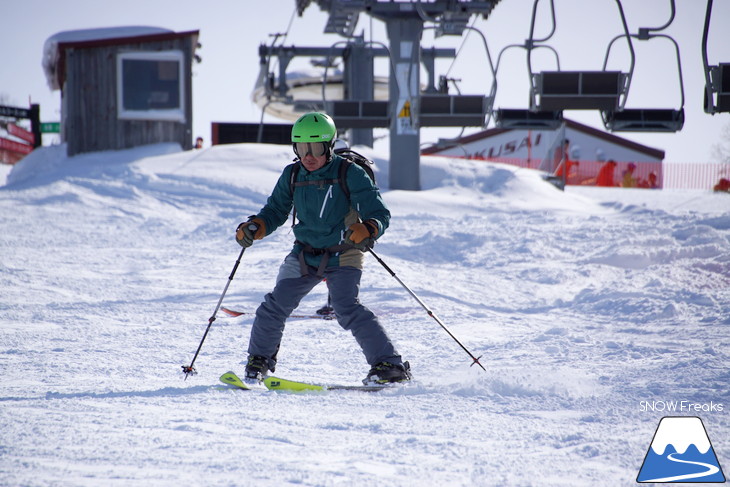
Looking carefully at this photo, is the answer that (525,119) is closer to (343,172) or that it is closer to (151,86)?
(343,172)

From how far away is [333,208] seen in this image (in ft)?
13.5

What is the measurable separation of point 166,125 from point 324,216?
1487 centimetres

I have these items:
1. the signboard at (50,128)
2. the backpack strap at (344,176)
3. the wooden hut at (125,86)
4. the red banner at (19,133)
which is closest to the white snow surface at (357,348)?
the backpack strap at (344,176)

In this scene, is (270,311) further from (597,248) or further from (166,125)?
(166,125)

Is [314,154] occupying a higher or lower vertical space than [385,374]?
higher

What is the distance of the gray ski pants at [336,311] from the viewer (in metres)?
4.11

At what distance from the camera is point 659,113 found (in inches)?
416

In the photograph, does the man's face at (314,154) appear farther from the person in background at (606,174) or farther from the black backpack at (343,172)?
the person in background at (606,174)

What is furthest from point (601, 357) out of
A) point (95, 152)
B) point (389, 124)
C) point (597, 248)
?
point (95, 152)

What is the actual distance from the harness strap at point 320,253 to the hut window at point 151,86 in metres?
14.5

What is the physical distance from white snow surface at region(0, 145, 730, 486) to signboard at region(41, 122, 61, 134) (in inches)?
271

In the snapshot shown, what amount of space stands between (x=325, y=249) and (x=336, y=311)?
14.4 inches

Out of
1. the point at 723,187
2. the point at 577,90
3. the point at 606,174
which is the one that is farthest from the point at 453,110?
the point at 606,174

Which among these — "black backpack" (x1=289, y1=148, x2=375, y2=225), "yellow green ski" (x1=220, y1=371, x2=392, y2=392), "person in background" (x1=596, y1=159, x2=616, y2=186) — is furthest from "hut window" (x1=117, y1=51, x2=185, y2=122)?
"person in background" (x1=596, y1=159, x2=616, y2=186)
